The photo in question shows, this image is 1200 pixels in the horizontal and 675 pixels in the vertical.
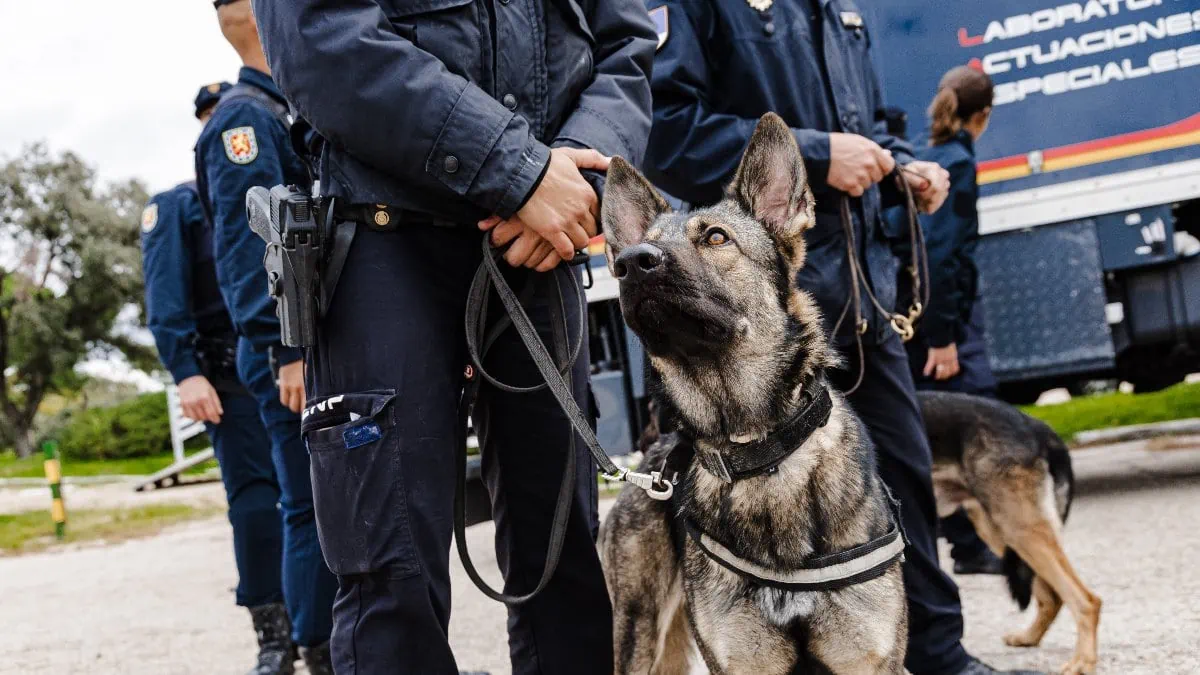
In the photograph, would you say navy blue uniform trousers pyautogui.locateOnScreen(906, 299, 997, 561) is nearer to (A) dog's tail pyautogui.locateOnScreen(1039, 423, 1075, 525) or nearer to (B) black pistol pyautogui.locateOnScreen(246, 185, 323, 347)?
(A) dog's tail pyautogui.locateOnScreen(1039, 423, 1075, 525)

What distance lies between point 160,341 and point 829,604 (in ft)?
10.2

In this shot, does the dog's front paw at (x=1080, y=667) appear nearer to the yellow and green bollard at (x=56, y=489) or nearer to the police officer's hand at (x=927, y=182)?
the police officer's hand at (x=927, y=182)

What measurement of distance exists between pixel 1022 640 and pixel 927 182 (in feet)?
6.05

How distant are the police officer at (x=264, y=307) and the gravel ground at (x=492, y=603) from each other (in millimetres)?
948

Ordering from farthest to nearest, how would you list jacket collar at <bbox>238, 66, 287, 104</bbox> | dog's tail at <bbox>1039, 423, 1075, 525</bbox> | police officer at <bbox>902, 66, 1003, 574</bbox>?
1. police officer at <bbox>902, 66, 1003, 574</bbox>
2. dog's tail at <bbox>1039, 423, 1075, 525</bbox>
3. jacket collar at <bbox>238, 66, 287, 104</bbox>

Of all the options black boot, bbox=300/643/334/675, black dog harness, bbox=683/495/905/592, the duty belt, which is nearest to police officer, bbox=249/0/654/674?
the duty belt

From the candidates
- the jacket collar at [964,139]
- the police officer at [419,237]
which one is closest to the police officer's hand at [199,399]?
the police officer at [419,237]

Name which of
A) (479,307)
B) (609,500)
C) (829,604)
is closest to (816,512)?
(829,604)

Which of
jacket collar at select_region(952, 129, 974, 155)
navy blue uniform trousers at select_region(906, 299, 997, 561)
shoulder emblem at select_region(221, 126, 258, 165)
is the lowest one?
navy blue uniform trousers at select_region(906, 299, 997, 561)

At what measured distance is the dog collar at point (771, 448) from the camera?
223cm

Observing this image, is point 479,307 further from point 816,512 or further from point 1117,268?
point 1117,268

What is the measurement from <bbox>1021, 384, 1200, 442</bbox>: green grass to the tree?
98.8 ft

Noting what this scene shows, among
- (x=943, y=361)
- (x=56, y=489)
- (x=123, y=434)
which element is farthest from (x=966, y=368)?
(x=123, y=434)

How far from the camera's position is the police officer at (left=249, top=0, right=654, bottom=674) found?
6.14 feet
